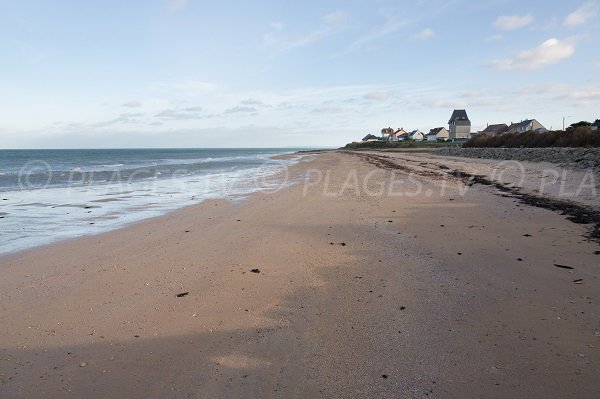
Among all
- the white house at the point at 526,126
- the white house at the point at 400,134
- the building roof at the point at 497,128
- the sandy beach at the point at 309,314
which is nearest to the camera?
the sandy beach at the point at 309,314

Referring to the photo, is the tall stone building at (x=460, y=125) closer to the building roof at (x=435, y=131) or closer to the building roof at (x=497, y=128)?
the building roof at (x=497, y=128)

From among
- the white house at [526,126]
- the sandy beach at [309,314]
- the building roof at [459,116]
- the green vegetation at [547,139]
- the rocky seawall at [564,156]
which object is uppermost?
the building roof at [459,116]

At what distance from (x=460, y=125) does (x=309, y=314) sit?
104134mm

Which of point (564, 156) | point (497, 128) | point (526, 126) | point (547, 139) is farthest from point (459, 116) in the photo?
point (564, 156)

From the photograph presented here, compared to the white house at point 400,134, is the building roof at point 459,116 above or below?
above

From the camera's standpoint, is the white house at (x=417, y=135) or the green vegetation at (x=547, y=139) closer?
the green vegetation at (x=547, y=139)

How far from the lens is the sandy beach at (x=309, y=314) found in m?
3.09

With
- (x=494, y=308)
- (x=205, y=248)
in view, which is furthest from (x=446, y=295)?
(x=205, y=248)

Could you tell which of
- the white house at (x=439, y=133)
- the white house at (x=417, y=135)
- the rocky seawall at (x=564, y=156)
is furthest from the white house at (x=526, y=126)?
the rocky seawall at (x=564, y=156)

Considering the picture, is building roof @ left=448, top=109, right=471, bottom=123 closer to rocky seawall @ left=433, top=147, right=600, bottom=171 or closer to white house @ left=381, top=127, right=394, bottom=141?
white house @ left=381, top=127, right=394, bottom=141

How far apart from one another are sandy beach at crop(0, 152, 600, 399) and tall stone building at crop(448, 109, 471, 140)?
98.0 meters

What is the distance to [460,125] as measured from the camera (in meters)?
99.0

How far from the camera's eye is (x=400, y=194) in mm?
14133

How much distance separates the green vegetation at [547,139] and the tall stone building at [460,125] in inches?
1967
